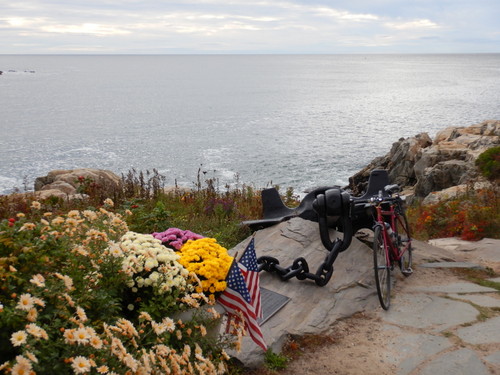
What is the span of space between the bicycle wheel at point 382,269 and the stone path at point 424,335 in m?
0.16

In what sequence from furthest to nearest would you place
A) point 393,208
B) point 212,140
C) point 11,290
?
point 212,140, point 393,208, point 11,290

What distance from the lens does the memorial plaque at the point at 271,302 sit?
5547mm

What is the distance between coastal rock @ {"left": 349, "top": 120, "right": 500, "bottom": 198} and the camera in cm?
1834

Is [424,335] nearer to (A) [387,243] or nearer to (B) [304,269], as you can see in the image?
(A) [387,243]

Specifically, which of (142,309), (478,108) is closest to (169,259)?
(142,309)

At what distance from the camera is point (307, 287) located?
20.4 ft

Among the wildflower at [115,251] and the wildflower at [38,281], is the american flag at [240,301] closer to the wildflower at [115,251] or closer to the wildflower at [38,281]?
the wildflower at [115,251]

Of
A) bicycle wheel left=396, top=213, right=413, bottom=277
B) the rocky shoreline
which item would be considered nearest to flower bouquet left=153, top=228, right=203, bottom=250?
bicycle wheel left=396, top=213, right=413, bottom=277

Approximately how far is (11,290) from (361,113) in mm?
63623

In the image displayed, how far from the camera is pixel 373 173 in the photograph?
7785 mm

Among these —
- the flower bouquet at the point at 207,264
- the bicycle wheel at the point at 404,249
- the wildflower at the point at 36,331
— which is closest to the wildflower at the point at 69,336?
the wildflower at the point at 36,331

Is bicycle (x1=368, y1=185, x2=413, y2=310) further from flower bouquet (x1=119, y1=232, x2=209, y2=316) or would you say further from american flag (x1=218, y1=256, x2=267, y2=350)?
flower bouquet (x1=119, y1=232, x2=209, y2=316)

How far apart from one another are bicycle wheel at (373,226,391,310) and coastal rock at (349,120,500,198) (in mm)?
8767

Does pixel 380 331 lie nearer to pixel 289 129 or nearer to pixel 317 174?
pixel 317 174
